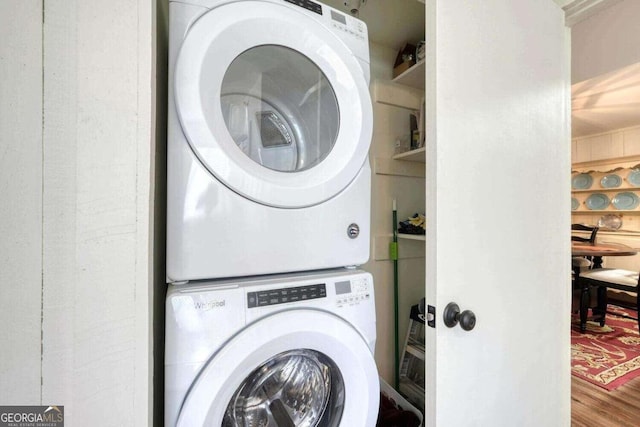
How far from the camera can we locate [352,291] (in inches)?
32.0

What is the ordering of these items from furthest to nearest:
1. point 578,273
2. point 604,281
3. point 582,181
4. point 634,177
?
1. point 582,181
2. point 634,177
3. point 578,273
4. point 604,281

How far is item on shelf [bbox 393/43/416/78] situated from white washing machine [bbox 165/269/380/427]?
1350 millimetres

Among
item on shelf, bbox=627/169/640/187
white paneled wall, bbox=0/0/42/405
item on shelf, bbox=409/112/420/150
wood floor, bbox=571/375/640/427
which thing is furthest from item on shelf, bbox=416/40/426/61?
item on shelf, bbox=627/169/640/187

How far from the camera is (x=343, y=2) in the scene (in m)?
1.40

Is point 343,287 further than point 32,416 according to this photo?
Yes

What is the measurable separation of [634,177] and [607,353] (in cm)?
279

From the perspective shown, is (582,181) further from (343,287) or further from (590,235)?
(343,287)

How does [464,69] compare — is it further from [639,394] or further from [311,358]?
[639,394]

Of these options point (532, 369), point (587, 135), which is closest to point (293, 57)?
point (532, 369)

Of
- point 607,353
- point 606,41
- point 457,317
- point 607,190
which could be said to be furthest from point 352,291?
point 607,190

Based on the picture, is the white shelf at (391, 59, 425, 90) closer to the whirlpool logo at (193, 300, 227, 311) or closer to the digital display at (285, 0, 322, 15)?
the digital display at (285, 0, 322, 15)

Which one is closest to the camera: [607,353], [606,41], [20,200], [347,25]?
[20,200]

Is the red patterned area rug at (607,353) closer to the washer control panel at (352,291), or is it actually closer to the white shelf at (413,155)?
the white shelf at (413,155)

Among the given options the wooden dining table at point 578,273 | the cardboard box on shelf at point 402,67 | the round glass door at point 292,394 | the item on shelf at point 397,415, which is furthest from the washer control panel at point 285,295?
the wooden dining table at point 578,273
